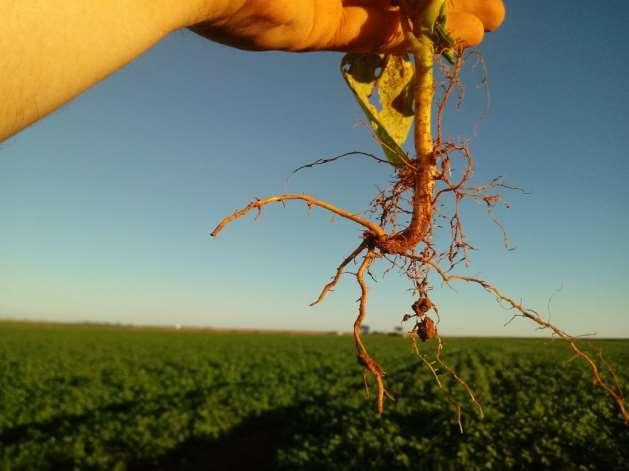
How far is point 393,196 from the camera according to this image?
2164 mm

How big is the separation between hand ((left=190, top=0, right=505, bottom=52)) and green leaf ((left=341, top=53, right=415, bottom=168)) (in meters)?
0.15

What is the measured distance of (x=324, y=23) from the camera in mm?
1600

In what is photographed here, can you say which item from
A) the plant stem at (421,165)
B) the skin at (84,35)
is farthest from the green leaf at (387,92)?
the skin at (84,35)

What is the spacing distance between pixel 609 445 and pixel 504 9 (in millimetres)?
7299

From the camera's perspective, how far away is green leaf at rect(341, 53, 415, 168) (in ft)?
6.63

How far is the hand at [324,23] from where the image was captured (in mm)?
1281

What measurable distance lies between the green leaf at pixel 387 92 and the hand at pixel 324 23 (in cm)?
15

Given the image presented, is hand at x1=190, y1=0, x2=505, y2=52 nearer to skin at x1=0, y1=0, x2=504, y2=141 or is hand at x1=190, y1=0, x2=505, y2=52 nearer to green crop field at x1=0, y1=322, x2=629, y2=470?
skin at x1=0, y1=0, x2=504, y2=141

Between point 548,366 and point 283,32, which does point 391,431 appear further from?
point 548,366

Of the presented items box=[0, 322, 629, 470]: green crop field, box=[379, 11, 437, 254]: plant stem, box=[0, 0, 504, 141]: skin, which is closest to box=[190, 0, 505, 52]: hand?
box=[0, 0, 504, 141]: skin

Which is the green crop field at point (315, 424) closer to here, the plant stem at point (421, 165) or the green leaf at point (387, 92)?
the plant stem at point (421, 165)

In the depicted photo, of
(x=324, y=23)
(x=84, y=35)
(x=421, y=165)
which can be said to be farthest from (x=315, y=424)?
(x=84, y=35)

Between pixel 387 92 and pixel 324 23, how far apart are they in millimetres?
589

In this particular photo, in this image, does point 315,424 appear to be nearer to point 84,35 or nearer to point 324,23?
point 324,23
